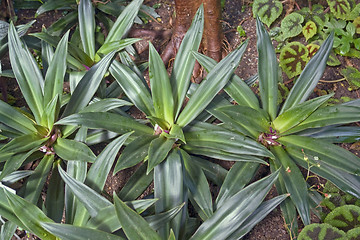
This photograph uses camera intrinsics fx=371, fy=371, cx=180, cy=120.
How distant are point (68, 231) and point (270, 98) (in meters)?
1.14

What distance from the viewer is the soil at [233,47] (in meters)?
2.22

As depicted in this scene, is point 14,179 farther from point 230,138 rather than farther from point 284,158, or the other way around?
point 284,158

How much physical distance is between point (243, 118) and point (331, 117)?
406mm

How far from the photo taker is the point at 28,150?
5.88 ft

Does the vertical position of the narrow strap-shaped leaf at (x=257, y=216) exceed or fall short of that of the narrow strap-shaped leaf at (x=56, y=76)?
it falls short

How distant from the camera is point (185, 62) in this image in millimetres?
1864

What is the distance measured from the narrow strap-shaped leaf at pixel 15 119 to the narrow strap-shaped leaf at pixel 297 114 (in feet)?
4.04

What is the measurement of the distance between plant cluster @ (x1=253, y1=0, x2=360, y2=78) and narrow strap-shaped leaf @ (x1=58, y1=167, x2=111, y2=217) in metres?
1.63

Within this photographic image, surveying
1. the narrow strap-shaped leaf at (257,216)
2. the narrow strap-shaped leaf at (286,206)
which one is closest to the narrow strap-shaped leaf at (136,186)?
the narrow strap-shaped leaf at (257,216)

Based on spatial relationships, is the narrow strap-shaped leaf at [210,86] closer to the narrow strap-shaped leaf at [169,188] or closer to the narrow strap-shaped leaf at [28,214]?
the narrow strap-shaped leaf at [169,188]

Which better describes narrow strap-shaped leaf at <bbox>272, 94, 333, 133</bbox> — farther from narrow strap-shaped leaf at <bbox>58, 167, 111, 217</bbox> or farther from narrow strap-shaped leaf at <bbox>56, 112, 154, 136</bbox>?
narrow strap-shaped leaf at <bbox>58, 167, 111, 217</bbox>

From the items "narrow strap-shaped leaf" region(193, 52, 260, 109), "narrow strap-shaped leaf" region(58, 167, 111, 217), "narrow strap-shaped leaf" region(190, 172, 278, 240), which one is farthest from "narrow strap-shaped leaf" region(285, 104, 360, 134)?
"narrow strap-shaped leaf" region(58, 167, 111, 217)

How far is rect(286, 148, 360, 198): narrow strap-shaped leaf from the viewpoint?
1.69 meters

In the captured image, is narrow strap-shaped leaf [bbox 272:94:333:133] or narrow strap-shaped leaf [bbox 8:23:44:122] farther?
narrow strap-shaped leaf [bbox 8:23:44:122]
